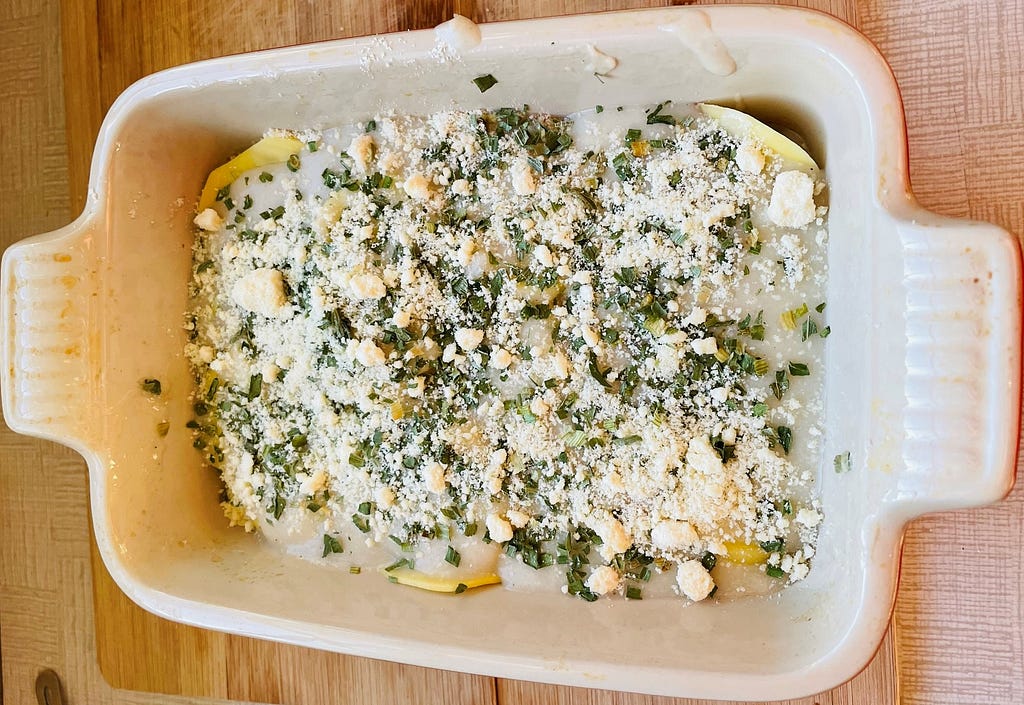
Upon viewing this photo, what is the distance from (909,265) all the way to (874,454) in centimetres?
20

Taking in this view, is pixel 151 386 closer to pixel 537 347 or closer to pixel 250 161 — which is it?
pixel 250 161

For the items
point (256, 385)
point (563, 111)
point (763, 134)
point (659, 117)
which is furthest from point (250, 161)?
point (763, 134)

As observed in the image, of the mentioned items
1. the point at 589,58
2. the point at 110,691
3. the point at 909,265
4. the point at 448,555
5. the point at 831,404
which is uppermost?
the point at 589,58

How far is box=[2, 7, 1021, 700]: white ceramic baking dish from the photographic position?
75cm

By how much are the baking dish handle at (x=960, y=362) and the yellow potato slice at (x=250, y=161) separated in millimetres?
741

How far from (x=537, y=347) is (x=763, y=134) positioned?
37 centimetres

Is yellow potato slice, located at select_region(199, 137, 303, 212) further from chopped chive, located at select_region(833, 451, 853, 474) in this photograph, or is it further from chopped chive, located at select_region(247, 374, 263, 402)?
chopped chive, located at select_region(833, 451, 853, 474)

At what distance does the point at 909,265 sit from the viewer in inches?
30.1

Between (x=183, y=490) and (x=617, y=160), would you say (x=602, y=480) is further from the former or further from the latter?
(x=183, y=490)

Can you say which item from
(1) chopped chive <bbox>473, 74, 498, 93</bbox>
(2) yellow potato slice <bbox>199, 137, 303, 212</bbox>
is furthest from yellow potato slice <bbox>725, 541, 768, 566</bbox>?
(2) yellow potato slice <bbox>199, 137, 303, 212</bbox>

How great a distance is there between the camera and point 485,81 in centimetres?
92

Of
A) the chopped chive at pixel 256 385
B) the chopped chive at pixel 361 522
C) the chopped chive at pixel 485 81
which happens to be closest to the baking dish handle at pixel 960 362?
the chopped chive at pixel 485 81

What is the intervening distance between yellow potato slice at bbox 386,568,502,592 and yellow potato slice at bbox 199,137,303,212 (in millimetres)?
566

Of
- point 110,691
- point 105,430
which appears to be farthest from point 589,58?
point 110,691
